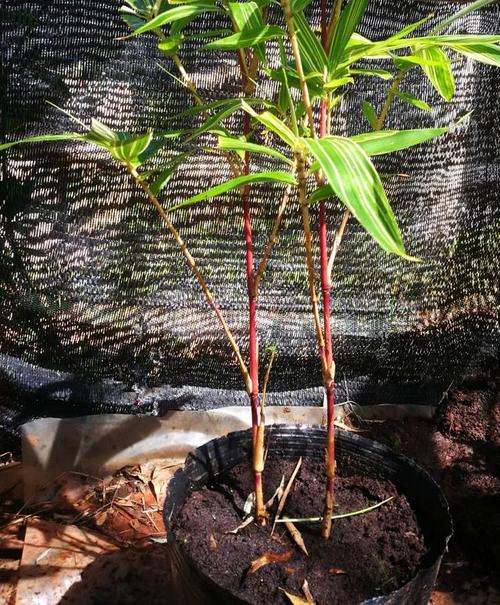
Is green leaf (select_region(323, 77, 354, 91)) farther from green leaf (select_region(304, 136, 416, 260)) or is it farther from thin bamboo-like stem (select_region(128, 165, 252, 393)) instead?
thin bamboo-like stem (select_region(128, 165, 252, 393))

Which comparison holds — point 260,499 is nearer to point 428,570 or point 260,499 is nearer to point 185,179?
point 428,570

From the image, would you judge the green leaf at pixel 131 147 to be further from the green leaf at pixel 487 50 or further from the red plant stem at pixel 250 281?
the green leaf at pixel 487 50

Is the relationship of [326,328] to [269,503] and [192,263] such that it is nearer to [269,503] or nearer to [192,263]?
[192,263]

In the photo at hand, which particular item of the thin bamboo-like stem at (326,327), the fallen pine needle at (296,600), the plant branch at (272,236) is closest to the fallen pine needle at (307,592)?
the fallen pine needle at (296,600)

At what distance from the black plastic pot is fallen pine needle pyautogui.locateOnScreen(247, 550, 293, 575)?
0.36 ft

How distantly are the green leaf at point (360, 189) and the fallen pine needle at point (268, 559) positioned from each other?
0.63 meters

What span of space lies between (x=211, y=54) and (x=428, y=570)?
3.81 ft

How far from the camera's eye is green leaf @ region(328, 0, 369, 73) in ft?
2.47

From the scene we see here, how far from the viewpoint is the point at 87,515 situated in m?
1.48

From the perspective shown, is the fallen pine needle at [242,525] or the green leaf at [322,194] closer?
the green leaf at [322,194]

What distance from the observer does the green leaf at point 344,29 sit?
752mm

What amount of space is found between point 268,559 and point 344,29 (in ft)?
2.73

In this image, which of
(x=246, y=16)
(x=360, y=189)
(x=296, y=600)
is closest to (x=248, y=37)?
(x=246, y=16)

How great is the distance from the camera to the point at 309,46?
0.75 m
